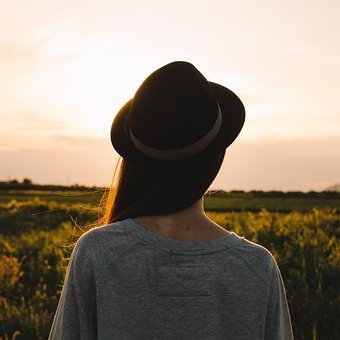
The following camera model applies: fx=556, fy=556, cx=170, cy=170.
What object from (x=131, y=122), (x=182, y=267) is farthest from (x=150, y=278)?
(x=131, y=122)

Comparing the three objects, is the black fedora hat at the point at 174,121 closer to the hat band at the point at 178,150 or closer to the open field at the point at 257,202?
the hat band at the point at 178,150

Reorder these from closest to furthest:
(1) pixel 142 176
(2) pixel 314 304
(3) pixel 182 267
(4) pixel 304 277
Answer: (3) pixel 182 267 → (1) pixel 142 176 → (2) pixel 314 304 → (4) pixel 304 277

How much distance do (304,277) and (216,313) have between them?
20.1 ft

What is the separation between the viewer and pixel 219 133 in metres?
1.86

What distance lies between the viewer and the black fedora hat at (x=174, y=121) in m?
1.79

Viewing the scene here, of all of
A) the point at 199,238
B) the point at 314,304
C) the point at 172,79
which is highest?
the point at 172,79

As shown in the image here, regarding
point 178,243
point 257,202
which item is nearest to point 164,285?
point 178,243

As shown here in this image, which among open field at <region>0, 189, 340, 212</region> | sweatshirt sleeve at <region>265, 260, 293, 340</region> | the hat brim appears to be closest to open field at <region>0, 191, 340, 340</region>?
the hat brim

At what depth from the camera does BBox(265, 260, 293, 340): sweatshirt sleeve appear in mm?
1882

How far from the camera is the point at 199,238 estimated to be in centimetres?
176

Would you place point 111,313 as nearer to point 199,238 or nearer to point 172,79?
point 199,238

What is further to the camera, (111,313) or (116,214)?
(116,214)

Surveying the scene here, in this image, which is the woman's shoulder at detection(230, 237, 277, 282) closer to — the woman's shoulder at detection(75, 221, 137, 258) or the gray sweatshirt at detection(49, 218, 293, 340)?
the gray sweatshirt at detection(49, 218, 293, 340)

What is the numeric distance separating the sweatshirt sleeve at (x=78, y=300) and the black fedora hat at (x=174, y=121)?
1.20 ft
